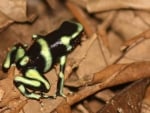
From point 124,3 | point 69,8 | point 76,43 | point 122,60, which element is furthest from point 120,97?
point 69,8

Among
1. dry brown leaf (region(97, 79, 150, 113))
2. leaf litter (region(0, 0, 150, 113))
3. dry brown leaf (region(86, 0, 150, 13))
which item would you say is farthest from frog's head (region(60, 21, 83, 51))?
dry brown leaf (region(97, 79, 150, 113))

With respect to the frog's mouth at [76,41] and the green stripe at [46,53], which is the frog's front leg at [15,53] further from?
the frog's mouth at [76,41]

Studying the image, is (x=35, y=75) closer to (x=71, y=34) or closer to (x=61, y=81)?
(x=61, y=81)

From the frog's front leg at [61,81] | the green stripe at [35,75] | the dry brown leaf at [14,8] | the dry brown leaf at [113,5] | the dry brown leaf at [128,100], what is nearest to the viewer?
the dry brown leaf at [128,100]

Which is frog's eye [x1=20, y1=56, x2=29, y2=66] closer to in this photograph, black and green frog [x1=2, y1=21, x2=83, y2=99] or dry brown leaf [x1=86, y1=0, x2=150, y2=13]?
black and green frog [x1=2, y1=21, x2=83, y2=99]

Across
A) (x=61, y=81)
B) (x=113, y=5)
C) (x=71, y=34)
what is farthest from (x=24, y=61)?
(x=113, y=5)

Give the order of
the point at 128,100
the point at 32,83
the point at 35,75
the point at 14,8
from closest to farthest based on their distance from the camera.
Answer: the point at 128,100 < the point at 32,83 < the point at 35,75 < the point at 14,8

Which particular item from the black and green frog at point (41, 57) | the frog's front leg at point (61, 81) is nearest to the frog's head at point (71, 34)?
the black and green frog at point (41, 57)
